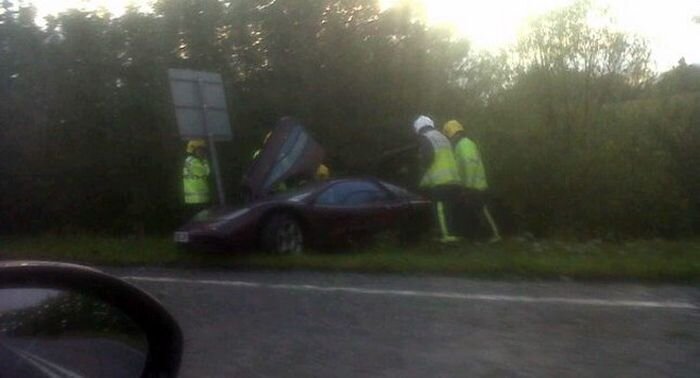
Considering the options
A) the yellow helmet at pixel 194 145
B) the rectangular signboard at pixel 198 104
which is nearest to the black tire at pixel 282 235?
the rectangular signboard at pixel 198 104

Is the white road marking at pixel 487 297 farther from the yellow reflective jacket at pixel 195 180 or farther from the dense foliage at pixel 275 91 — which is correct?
the dense foliage at pixel 275 91

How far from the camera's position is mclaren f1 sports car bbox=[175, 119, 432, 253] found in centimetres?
1612

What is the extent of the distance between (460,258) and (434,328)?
4973mm

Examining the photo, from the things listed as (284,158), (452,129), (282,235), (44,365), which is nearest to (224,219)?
(282,235)

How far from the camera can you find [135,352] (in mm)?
4121

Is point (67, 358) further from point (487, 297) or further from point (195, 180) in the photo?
point (195, 180)

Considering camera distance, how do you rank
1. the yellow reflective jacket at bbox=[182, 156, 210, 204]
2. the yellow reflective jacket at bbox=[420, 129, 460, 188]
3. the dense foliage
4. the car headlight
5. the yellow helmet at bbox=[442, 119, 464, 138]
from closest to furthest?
the car headlight < the yellow reflective jacket at bbox=[420, 129, 460, 188] < the yellow helmet at bbox=[442, 119, 464, 138] < the yellow reflective jacket at bbox=[182, 156, 210, 204] < the dense foliage

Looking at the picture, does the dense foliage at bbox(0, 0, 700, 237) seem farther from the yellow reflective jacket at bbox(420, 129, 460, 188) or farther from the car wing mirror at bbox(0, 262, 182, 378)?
the car wing mirror at bbox(0, 262, 182, 378)

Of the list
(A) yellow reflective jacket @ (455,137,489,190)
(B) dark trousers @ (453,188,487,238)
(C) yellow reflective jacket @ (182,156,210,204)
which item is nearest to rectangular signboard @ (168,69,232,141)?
(C) yellow reflective jacket @ (182,156,210,204)

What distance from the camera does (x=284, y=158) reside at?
62.1 ft

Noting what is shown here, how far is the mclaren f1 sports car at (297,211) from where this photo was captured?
1612cm

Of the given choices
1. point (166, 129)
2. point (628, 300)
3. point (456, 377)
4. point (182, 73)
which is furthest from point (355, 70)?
point (456, 377)

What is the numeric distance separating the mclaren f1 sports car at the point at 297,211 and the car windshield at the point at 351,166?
1.3 inches

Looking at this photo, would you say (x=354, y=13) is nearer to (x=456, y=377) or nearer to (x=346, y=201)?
(x=346, y=201)
